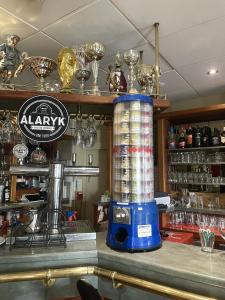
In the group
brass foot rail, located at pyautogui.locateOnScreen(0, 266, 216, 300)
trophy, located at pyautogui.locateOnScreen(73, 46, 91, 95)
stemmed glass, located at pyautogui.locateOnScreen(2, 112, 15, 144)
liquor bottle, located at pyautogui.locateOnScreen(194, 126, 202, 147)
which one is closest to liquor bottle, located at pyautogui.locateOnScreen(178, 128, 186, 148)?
liquor bottle, located at pyautogui.locateOnScreen(194, 126, 202, 147)

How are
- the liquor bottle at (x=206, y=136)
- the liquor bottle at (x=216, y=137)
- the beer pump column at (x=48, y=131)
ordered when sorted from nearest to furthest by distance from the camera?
the beer pump column at (x=48, y=131), the liquor bottle at (x=216, y=137), the liquor bottle at (x=206, y=136)

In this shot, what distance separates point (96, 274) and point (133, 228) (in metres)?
0.26

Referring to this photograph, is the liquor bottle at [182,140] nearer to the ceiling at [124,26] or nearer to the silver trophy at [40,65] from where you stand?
the ceiling at [124,26]

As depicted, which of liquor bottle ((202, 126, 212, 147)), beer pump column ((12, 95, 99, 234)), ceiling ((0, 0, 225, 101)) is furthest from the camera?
liquor bottle ((202, 126, 212, 147))

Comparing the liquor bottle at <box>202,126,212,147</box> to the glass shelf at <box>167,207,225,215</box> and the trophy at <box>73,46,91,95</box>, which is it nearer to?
the glass shelf at <box>167,207,225,215</box>

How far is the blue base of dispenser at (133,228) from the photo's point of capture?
119 cm

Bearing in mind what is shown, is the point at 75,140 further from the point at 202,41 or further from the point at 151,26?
the point at 202,41

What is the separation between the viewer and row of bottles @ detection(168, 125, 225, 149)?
10.3 ft

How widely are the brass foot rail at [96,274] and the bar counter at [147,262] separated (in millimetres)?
56

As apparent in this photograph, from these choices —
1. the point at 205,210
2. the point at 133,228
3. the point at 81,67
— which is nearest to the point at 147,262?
the point at 133,228

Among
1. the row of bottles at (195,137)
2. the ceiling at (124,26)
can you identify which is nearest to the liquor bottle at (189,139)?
the row of bottles at (195,137)

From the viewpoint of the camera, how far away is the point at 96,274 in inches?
43.3

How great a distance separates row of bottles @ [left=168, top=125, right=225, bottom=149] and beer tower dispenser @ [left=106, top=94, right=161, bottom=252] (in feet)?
6.73

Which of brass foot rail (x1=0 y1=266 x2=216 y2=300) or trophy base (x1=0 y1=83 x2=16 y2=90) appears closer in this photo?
brass foot rail (x1=0 y1=266 x2=216 y2=300)
